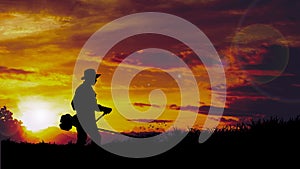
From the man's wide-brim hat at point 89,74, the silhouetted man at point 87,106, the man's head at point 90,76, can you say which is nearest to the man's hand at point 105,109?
the silhouetted man at point 87,106

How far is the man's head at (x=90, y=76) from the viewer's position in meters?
19.2

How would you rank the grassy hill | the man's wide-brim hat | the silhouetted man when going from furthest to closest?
1. the silhouetted man
2. the man's wide-brim hat
3. the grassy hill

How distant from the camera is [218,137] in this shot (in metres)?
15.2

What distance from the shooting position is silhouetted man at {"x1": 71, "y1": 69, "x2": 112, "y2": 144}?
1942 centimetres

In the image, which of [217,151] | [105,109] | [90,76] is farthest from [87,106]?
[217,151]

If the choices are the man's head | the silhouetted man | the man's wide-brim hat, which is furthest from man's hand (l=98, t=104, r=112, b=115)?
the man's wide-brim hat

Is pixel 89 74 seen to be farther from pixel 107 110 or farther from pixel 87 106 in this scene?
pixel 107 110

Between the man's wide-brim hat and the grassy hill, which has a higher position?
the man's wide-brim hat

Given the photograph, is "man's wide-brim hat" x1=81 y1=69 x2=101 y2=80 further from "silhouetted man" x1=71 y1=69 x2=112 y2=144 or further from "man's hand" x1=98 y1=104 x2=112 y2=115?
"man's hand" x1=98 y1=104 x2=112 y2=115

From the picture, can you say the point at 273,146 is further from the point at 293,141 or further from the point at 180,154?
the point at 180,154

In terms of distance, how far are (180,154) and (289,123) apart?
3.26 meters

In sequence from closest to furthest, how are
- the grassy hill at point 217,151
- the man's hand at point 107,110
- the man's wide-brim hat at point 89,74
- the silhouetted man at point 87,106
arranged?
the grassy hill at point 217,151 → the man's wide-brim hat at point 89,74 → the silhouetted man at point 87,106 → the man's hand at point 107,110

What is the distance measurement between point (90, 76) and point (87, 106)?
1.12 meters

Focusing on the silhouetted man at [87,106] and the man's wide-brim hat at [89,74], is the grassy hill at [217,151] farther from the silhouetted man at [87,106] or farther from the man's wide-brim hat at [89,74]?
the man's wide-brim hat at [89,74]
